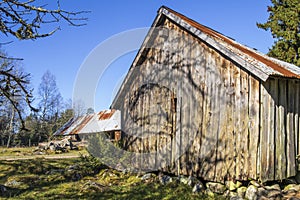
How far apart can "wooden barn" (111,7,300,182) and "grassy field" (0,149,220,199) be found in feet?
4.40

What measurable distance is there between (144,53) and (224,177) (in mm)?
6304

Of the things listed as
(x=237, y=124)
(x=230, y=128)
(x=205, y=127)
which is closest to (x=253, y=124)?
(x=237, y=124)

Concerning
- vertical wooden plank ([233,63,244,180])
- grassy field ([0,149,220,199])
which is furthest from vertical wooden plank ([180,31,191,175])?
vertical wooden plank ([233,63,244,180])

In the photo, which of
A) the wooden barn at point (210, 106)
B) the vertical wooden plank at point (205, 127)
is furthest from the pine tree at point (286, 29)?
the vertical wooden plank at point (205, 127)

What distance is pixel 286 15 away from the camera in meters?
23.4

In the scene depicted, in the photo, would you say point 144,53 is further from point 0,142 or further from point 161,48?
point 0,142

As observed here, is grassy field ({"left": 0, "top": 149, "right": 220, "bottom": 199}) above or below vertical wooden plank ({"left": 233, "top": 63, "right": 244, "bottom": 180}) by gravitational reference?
below

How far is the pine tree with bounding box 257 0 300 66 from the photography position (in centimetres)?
2294

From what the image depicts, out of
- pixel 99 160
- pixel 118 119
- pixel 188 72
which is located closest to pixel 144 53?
pixel 188 72

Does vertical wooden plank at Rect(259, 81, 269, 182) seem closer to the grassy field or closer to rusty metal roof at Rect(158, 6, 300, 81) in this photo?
→ rusty metal roof at Rect(158, 6, 300, 81)

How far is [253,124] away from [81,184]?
6495 mm

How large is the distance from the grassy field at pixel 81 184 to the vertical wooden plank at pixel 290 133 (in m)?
2.94

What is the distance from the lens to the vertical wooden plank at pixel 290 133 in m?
9.30

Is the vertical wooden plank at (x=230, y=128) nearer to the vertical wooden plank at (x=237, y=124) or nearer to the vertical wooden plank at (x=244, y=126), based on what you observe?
the vertical wooden plank at (x=237, y=124)
